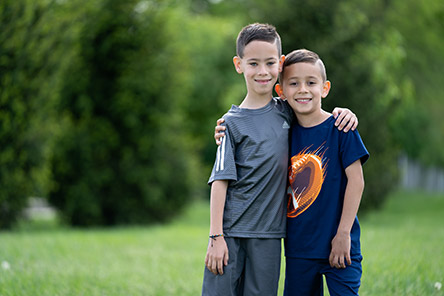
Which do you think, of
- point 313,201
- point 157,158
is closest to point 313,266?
point 313,201

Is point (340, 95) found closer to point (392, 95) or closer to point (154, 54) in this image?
point (392, 95)

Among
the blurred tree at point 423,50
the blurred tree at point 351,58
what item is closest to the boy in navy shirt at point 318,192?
the blurred tree at point 351,58

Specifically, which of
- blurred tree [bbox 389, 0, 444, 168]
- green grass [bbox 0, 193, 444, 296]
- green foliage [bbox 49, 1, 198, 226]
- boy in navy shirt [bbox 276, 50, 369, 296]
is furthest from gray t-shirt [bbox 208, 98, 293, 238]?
blurred tree [bbox 389, 0, 444, 168]

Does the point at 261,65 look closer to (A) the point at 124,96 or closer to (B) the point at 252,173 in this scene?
(B) the point at 252,173

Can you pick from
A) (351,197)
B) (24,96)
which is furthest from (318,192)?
(24,96)

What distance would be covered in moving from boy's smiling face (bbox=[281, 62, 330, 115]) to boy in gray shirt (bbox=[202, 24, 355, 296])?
131 mm

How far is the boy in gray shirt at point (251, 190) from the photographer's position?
8.70 ft

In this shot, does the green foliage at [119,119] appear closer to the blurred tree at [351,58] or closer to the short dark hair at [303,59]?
the blurred tree at [351,58]

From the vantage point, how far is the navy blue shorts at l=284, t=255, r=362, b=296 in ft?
8.68

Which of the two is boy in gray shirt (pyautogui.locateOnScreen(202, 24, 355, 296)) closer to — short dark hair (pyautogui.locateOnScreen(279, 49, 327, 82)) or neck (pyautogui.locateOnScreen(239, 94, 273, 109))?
neck (pyautogui.locateOnScreen(239, 94, 273, 109))

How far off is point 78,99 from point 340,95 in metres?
5.83

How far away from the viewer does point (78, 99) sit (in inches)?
453

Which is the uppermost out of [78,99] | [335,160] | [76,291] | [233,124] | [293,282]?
[78,99]

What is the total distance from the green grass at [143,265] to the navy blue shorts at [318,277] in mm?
1376
